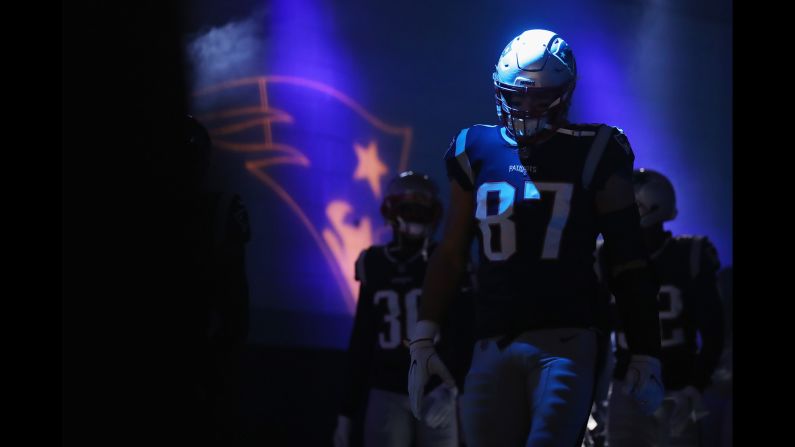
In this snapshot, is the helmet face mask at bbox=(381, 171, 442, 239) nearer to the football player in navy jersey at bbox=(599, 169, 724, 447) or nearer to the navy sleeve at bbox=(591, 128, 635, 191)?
the football player in navy jersey at bbox=(599, 169, 724, 447)

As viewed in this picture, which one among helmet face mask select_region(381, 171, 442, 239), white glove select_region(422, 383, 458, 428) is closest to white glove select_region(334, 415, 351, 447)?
white glove select_region(422, 383, 458, 428)

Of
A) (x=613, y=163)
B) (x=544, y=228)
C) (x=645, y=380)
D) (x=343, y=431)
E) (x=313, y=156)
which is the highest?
(x=313, y=156)

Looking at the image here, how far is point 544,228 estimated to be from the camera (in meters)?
2.74

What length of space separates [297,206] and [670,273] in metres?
2.12

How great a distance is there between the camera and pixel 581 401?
2.62 meters

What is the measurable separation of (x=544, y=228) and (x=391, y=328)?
2.12 m

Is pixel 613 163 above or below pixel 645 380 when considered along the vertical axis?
above

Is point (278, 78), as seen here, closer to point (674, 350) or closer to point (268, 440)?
point (268, 440)

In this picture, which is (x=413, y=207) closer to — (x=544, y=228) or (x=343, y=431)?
(x=343, y=431)

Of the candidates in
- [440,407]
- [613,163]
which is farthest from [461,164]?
[440,407]

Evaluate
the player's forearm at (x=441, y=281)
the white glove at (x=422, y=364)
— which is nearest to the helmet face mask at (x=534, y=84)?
the player's forearm at (x=441, y=281)

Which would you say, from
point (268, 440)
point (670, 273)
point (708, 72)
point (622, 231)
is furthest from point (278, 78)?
point (622, 231)

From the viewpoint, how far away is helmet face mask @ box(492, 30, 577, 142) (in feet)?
9.30

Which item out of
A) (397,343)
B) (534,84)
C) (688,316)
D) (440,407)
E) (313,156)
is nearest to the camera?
(534,84)
